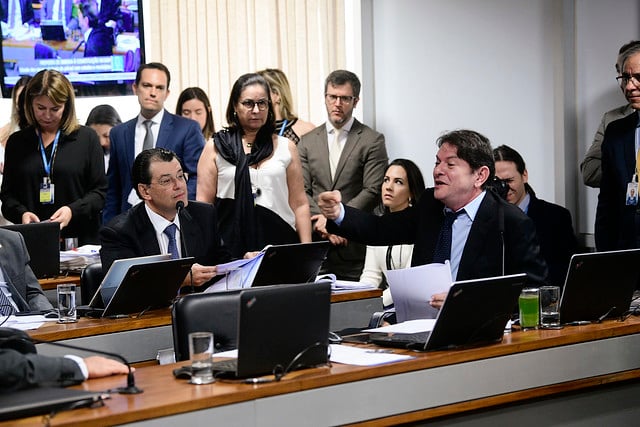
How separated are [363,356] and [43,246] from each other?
2.51 meters

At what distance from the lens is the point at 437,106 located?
6684 mm

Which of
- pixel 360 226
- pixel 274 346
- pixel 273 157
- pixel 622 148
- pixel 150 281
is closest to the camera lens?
pixel 274 346

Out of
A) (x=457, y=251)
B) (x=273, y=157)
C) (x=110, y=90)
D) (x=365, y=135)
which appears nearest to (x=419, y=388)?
(x=457, y=251)

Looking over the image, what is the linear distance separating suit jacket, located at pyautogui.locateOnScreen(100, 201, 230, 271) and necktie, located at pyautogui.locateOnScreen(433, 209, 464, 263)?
1059 millimetres

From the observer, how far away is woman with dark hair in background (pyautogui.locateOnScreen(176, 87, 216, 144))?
7.18 metres

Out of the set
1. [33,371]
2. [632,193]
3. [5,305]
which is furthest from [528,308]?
[5,305]

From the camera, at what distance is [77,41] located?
8172 mm

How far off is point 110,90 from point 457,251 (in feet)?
15.5

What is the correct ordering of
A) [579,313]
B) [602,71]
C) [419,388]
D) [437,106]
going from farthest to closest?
[437,106] → [602,71] → [579,313] → [419,388]

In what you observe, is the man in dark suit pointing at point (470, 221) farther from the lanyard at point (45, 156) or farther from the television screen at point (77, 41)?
the television screen at point (77, 41)

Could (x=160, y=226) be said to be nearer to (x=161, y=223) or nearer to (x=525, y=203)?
(x=161, y=223)

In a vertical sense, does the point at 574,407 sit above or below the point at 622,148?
below

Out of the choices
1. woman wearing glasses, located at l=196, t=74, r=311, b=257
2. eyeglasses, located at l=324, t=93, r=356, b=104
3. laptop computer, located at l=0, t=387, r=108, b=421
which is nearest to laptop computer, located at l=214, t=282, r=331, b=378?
laptop computer, located at l=0, t=387, r=108, b=421

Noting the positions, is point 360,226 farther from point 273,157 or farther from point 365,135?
point 365,135
